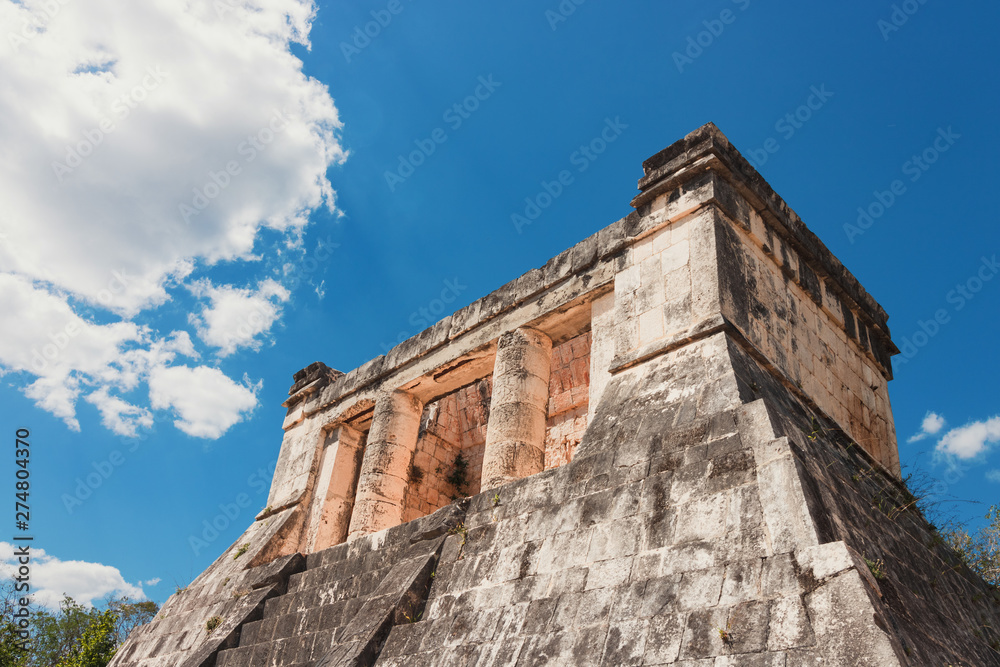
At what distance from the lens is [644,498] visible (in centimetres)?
488

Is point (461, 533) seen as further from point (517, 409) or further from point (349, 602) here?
point (517, 409)

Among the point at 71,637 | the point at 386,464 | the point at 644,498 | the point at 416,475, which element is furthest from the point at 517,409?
the point at 71,637

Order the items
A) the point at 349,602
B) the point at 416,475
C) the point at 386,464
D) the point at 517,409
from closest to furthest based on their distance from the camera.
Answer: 1. the point at 349,602
2. the point at 517,409
3. the point at 386,464
4. the point at 416,475

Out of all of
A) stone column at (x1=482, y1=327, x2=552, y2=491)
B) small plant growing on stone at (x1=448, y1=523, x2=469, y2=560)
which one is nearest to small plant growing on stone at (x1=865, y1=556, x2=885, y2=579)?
small plant growing on stone at (x1=448, y1=523, x2=469, y2=560)

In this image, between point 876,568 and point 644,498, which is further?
point 644,498

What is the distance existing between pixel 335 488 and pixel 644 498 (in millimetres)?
6099

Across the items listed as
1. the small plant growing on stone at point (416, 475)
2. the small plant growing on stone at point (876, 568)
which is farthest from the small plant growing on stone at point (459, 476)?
the small plant growing on stone at point (876, 568)

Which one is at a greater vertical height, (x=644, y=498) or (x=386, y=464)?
(x=386, y=464)

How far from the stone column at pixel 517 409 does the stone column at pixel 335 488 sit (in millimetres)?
3057

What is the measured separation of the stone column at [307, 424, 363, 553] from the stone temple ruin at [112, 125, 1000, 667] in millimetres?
32

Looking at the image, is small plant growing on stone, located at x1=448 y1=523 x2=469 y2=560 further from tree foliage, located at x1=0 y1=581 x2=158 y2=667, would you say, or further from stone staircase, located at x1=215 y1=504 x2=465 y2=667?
tree foliage, located at x1=0 y1=581 x2=158 y2=667

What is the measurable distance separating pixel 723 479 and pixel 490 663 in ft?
6.00

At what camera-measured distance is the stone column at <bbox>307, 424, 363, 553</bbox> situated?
31.6ft

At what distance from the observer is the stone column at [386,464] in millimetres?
8742
